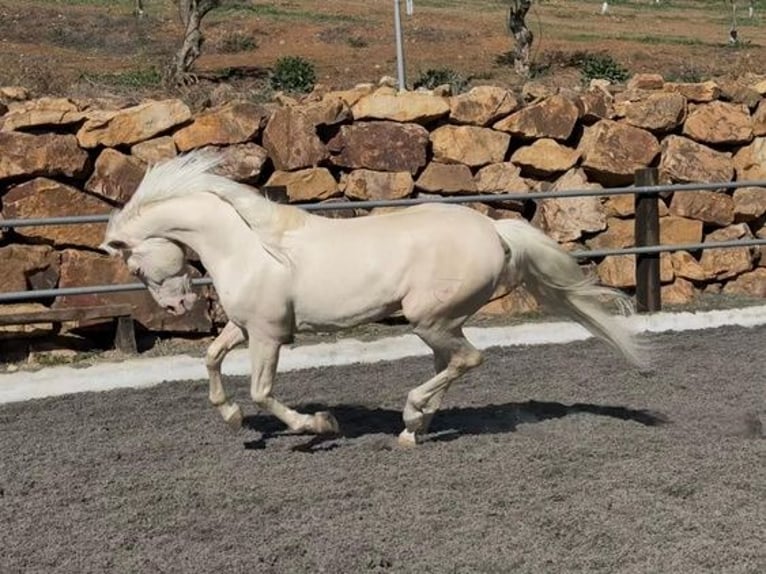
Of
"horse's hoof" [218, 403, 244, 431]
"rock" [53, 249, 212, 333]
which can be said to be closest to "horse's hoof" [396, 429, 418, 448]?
"horse's hoof" [218, 403, 244, 431]

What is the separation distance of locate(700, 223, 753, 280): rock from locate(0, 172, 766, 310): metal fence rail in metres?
0.26

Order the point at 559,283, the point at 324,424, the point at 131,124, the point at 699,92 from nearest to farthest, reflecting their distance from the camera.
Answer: the point at 324,424
the point at 559,283
the point at 131,124
the point at 699,92

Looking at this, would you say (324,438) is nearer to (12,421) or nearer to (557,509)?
(557,509)

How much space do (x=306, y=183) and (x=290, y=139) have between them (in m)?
0.40

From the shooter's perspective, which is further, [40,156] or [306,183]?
[306,183]

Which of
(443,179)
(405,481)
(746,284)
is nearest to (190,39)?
(443,179)

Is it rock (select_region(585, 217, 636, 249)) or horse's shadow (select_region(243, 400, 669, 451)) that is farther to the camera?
rock (select_region(585, 217, 636, 249))

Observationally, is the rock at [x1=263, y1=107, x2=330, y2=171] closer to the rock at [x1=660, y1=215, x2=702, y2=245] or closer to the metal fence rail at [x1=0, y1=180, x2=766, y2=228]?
the metal fence rail at [x1=0, y1=180, x2=766, y2=228]

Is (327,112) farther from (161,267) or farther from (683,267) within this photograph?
(161,267)

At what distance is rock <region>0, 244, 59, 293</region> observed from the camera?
8.27m

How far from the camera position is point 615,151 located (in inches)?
371

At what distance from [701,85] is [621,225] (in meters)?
1.59

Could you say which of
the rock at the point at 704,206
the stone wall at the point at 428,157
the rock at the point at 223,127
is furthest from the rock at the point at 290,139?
the rock at the point at 704,206

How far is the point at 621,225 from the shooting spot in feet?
31.4
